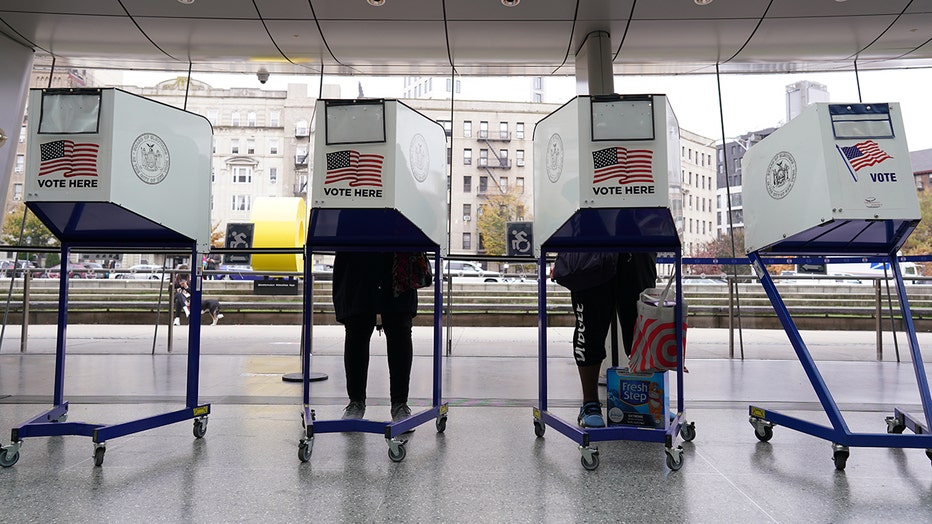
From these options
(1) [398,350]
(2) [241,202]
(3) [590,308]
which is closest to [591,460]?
(3) [590,308]

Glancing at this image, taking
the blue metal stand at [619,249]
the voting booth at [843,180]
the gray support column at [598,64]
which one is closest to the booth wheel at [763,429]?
the blue metal stand at [619,249]

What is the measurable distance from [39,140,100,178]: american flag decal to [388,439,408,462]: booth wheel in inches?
62.4

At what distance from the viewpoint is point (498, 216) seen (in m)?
7.34

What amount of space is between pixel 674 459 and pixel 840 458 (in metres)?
0.63

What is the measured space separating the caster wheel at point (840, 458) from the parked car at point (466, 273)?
466 centimetres

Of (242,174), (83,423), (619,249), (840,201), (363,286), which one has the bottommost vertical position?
(83,423)

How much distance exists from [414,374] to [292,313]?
3.89 m

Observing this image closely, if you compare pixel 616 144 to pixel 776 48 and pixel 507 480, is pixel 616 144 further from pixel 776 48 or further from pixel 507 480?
pixel 776 48

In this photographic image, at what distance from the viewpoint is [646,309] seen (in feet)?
8.20

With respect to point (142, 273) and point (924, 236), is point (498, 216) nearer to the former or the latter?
point (142, 273)

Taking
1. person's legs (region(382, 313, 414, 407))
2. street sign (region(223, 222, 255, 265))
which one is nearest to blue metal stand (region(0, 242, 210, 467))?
person's legs (region(382, 313, 414, 407))

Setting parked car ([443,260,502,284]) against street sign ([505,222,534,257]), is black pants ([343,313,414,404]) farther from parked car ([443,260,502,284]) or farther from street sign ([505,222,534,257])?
parked car ([443,260,502,284])

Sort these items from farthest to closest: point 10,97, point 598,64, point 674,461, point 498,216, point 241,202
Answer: point 498,216 < point 241,202 < point 10,97 < point 598,64 < point 674,461

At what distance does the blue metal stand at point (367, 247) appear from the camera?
2.25 m
